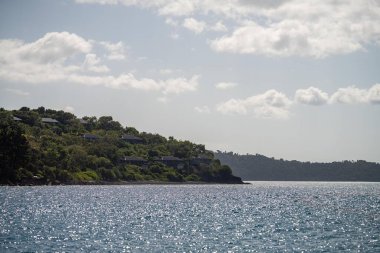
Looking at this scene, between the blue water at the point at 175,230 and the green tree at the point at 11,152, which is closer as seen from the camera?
the blue water at the point at 175,230

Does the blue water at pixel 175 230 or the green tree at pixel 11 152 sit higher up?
the green tree at pixel 11 152

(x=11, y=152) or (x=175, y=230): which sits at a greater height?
(x=11, y=152)

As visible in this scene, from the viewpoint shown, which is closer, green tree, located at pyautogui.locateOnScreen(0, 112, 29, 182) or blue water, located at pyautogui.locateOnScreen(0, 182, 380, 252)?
blue water, located at pyautogui.locateOnScreen(0, 182, 380, 252)

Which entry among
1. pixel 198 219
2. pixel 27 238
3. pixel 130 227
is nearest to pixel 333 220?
pixel 198 219

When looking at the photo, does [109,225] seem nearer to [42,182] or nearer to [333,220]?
A: [333,220]

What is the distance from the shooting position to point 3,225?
71.2 m

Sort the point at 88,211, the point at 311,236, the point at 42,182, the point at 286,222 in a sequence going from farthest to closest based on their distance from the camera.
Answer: the point at 42,182 < the point at 88,211 < the point at 286,222 < the point at 311,236

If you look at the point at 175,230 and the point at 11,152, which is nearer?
the point at 175,230

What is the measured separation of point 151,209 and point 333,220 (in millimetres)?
35805

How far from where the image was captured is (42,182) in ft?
640

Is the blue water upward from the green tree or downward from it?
downward

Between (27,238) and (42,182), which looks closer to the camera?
(27,238)

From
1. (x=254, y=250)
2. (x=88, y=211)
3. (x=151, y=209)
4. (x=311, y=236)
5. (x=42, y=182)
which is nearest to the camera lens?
(x=254, y=250)

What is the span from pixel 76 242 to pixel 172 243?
33.3ft
